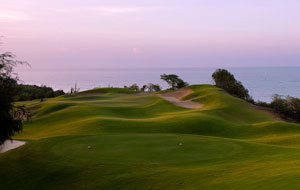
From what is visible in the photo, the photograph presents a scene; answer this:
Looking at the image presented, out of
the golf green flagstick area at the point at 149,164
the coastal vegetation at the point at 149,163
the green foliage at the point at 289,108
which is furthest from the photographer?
the green foliage at the point at 289,108

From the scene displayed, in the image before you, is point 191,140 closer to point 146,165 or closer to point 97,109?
point 146,165

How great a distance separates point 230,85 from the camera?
281ft

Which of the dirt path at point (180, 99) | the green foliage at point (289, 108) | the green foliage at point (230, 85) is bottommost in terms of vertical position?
the green foliage at point (289, 108)

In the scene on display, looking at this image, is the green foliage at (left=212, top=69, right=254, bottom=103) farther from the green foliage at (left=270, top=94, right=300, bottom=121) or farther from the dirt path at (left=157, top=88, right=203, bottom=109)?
the green foliage at (left=270, top=94, right=300, bottom=121)

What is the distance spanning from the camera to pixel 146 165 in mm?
14875

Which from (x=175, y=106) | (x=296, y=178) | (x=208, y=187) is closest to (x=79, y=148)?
(x=208, y=187)

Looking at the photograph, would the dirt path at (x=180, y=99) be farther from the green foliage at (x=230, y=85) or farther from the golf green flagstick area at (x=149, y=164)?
the golf green flagstick area at (x=149, y=164)

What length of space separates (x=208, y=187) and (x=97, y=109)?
35.4 meters

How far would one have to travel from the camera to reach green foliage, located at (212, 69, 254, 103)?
83750 millimetres

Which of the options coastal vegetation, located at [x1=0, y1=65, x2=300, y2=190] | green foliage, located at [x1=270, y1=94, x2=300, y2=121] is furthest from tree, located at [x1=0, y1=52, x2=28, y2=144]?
green foliage, located at [x1=270, y1=94, x2=300, y2=121]

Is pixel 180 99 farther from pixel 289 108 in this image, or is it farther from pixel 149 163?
pixel 149 163

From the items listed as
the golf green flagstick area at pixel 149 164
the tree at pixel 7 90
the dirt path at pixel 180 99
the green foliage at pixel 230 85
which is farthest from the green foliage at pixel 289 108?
the tree at pixel 7 90

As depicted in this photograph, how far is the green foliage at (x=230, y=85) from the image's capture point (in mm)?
83750

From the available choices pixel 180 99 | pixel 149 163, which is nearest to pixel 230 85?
pixel 180 99
